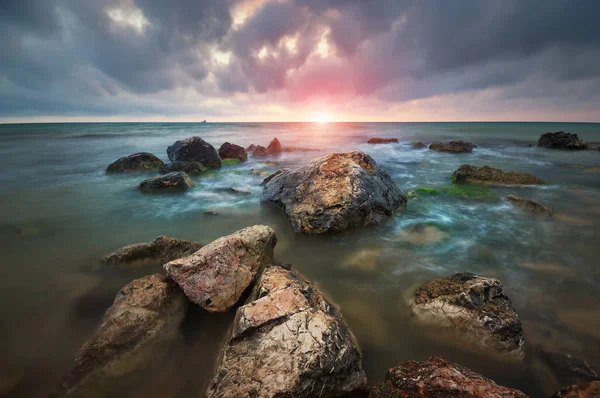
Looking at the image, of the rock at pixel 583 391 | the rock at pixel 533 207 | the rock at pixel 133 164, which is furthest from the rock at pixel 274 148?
the rock at pixel 583 391

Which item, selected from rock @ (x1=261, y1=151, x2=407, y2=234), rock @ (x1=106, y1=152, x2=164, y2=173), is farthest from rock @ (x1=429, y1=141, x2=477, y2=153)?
rock @ (x1=106, y1=152, x2=164, y2=173)

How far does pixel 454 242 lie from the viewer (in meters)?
6.02

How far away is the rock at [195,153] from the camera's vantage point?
48.6ft

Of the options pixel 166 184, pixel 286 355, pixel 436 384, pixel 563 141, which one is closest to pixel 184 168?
pixel 166 184

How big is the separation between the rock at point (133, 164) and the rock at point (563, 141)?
115 feet

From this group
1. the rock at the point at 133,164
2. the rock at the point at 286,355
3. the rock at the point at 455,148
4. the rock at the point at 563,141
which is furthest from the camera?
the rock at the point at 563,141

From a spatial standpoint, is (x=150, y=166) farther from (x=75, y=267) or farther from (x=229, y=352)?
(x=229, y=352)

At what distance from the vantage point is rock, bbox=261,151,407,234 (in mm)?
6082

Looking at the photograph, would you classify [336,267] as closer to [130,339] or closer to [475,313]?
[475,313]

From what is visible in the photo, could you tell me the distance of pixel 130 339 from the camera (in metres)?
3.16

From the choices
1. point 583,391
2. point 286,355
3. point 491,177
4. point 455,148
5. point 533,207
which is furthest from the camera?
point 455,148

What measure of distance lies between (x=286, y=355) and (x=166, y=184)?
9.16m

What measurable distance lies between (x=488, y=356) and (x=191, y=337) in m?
3.77

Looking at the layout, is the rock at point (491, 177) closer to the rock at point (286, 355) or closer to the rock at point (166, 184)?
the rock at point (286, 355)
